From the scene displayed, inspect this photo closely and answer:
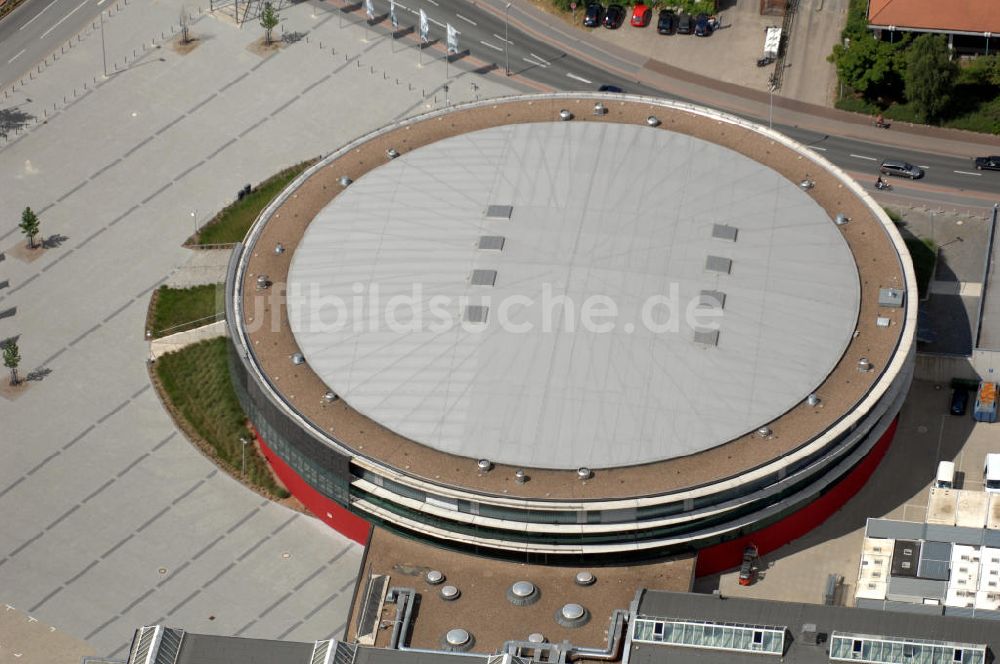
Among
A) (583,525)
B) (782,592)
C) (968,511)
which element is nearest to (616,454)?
(583,525)

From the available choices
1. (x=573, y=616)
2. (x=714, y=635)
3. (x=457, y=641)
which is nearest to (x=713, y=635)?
(x=714, y=635)

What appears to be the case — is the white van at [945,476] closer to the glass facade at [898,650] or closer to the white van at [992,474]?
the white van at [992,474]

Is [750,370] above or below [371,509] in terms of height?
above

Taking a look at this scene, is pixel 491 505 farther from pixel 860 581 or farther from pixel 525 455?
pixel 860 581

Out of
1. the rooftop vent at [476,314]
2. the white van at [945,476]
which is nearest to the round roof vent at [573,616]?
the rooftop vent at [476,314]

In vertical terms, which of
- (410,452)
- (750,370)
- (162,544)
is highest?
(750,370)

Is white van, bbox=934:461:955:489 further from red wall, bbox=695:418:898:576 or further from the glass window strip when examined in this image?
the glass window strip

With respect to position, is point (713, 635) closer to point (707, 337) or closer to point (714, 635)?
point (714, 635)
